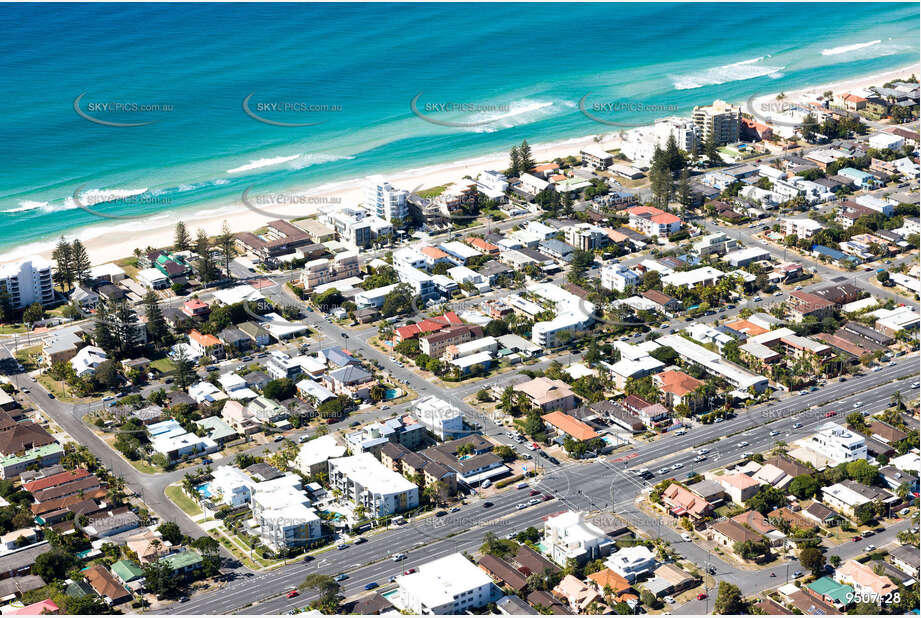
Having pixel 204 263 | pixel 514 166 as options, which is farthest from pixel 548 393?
pixel 514 166

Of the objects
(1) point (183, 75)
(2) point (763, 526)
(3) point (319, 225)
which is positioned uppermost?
(1) point (183, 75)

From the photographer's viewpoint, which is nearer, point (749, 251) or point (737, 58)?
point (749, 251)

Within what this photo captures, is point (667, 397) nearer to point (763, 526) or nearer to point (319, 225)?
point (763, 526)

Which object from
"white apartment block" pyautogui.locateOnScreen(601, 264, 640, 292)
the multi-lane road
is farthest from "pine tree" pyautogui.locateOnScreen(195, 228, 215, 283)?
the multi-lane road

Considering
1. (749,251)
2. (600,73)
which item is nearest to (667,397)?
(749,251)

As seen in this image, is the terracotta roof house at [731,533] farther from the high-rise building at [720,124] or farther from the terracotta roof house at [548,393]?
the high-rise building at [720,124]

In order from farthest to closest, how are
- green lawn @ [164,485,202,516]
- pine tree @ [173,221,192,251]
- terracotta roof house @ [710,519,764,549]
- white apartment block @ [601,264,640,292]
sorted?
pine tree @ [173,221,192,251] → white apartment block @ [601,264,640,292] → green lawn @ [164,485,202,516] → terracotta roof house @ [710,519,764,549]

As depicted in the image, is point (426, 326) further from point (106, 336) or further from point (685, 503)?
point (685, 503)

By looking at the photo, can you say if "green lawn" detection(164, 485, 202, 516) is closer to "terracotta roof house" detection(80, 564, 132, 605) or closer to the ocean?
"terracotta roof house" detection(80, 564, 132, 605)
